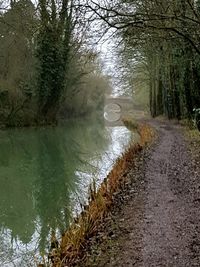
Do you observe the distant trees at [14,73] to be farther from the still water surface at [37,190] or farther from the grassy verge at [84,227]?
the grassy verge at [84,227]

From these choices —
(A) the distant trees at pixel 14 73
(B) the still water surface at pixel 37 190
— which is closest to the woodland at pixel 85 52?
(A) the distant trees at pixel 14 73

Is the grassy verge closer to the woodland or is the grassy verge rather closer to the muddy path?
the muddy path

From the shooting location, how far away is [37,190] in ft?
40.6

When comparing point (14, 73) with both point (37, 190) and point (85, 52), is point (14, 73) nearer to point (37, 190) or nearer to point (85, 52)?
point (85, 52)

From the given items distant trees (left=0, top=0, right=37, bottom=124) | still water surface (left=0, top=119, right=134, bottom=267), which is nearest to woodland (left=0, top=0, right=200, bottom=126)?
distant trees (left=0, top=0, right=37, bottom=124)

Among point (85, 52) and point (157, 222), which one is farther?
point (85, 52)

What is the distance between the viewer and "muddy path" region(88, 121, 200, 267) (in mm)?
5652

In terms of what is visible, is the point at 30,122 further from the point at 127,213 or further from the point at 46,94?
the point at 127,213

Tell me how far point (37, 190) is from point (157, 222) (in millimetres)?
5937

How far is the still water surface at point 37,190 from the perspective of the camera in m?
7.76

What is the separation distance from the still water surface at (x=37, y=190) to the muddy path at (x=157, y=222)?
131 centimetres

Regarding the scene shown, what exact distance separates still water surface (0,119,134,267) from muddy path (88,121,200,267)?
131cm

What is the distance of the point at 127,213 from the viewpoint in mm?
7879

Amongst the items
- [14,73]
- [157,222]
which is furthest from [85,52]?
[14,73]
